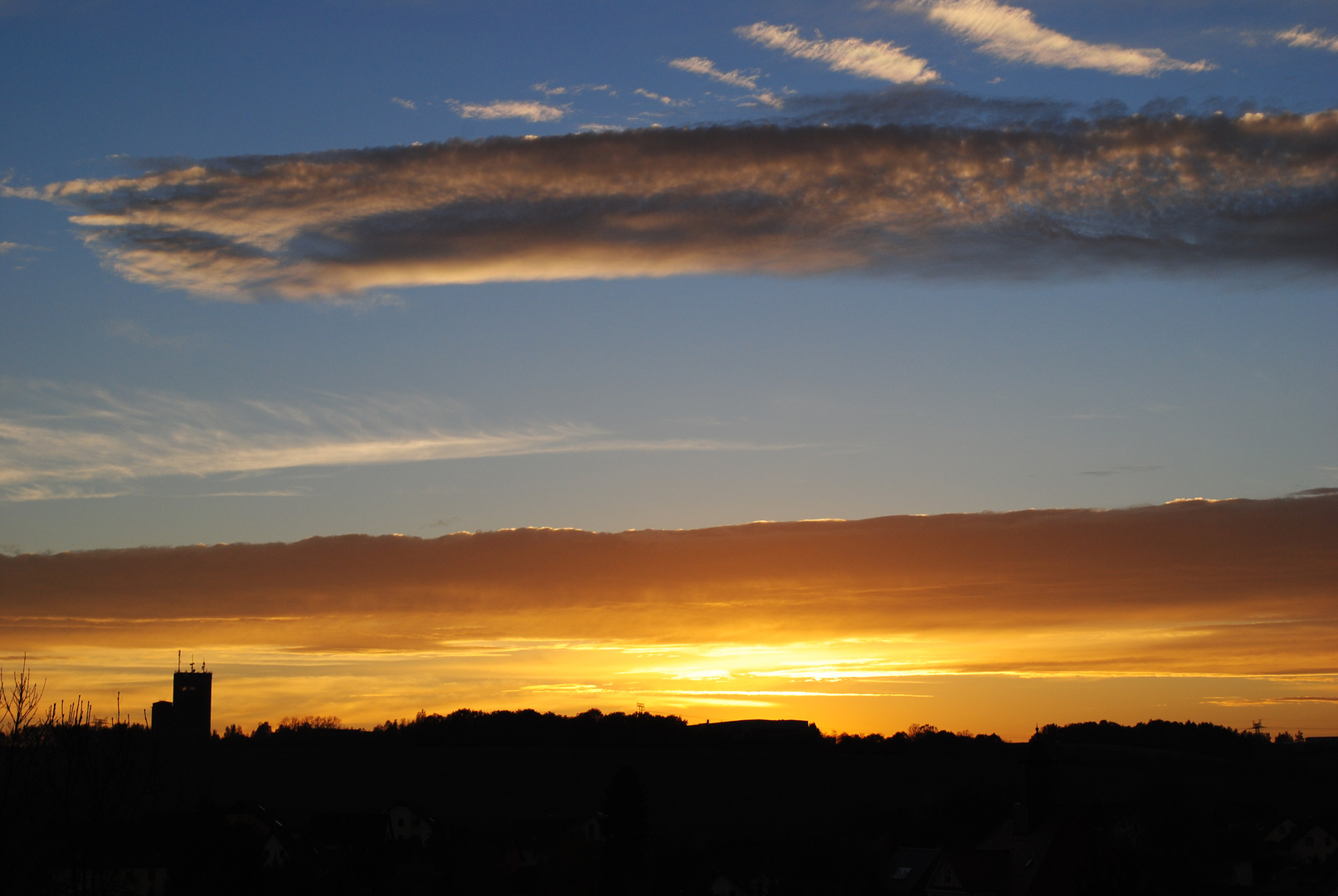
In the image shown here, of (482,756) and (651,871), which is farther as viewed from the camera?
(482,756)

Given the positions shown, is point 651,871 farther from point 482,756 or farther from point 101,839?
point 101,839

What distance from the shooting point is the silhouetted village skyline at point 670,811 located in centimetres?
3109

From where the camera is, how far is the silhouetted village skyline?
31094 mm

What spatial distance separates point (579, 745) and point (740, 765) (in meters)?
24.0

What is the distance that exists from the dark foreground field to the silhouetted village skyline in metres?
0.23

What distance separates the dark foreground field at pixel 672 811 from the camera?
33.3 m

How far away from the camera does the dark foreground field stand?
33.3m

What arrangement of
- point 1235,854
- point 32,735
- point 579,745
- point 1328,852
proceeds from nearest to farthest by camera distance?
point 32,735, point 1235,854, point 1328,852, point 579,745

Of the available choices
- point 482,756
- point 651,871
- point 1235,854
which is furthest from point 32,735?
point 482,756

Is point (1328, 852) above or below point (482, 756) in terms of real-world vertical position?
below

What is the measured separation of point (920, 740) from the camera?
500ft

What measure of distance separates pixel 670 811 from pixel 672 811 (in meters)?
0.17

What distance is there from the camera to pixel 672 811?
392 feet

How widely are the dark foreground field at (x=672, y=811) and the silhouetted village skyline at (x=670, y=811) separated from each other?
233 millimetres
